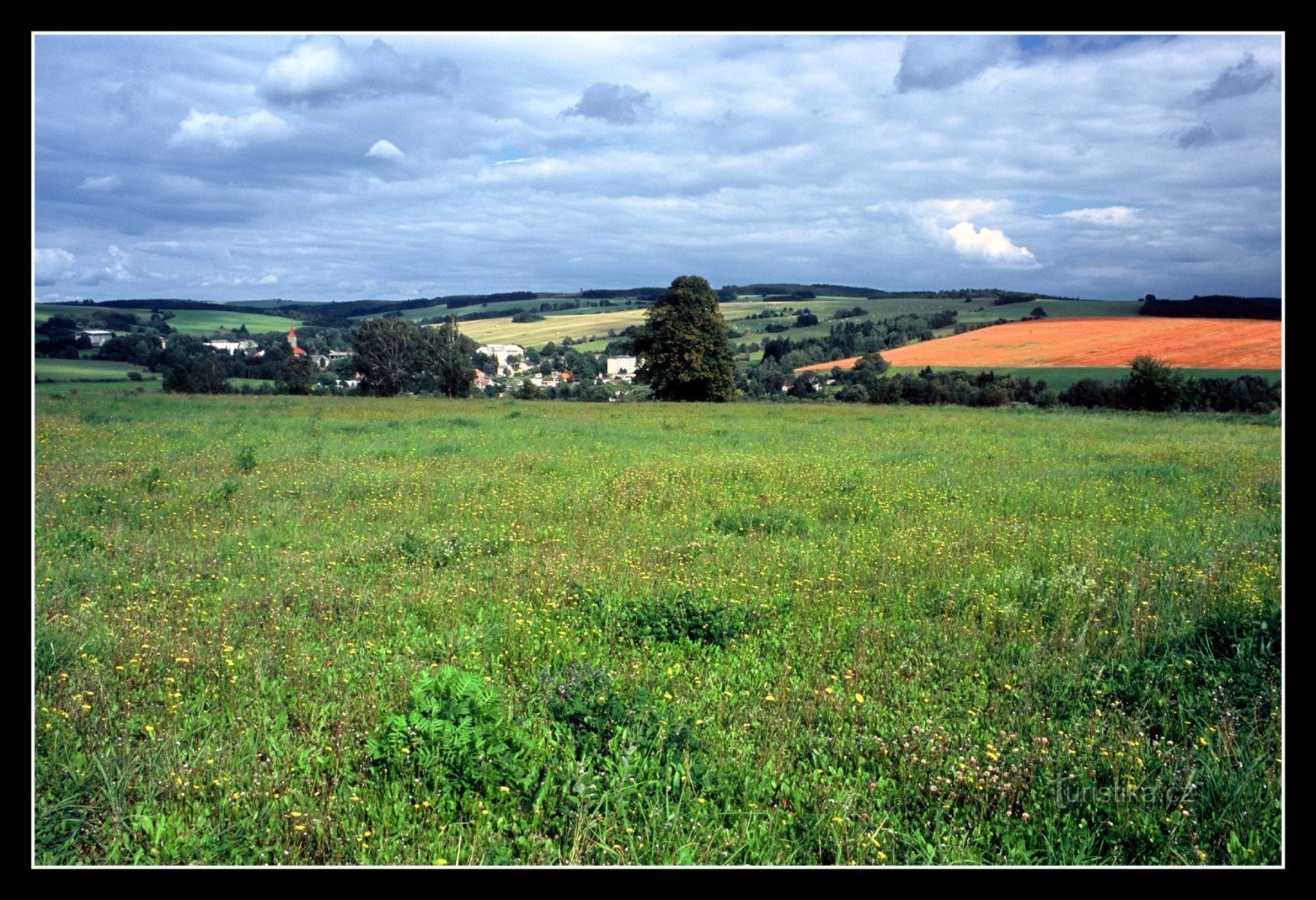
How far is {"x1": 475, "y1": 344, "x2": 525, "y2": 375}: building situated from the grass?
3568 centimetres

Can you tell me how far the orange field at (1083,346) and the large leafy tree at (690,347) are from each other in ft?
22.5

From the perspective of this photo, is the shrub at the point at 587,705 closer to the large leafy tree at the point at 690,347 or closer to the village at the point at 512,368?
the village at the point at 512,368

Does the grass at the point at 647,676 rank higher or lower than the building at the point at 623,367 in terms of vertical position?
lower

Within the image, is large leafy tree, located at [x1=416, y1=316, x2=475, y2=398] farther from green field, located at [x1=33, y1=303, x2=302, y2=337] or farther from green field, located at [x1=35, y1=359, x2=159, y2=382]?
green field, located at [x1=35, y1=359, x2=159, y2=382]

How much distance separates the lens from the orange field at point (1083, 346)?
1938 cm

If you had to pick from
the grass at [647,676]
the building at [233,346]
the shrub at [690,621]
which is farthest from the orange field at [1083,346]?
the building at [233,346]

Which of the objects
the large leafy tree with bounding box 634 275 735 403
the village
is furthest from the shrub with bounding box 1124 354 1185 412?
the village

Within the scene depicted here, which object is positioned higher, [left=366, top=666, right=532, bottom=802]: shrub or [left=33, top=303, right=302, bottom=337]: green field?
[left=33, top=303, right=302, bottom=337]: green field

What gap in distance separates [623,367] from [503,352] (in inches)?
328

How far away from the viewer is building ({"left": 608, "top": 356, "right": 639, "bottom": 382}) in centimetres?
5066

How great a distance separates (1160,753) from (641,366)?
1899 inches

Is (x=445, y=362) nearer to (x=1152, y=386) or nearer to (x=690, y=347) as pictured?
(x=690, y=347)
